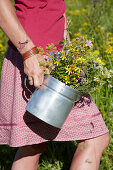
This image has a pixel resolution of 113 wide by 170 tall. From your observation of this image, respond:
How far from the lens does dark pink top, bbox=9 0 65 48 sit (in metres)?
1.48

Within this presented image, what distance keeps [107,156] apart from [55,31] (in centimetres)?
104

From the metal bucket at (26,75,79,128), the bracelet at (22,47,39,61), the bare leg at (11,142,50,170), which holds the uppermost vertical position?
the bracelet at (22,47,39,61)

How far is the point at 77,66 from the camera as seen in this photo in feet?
4.36

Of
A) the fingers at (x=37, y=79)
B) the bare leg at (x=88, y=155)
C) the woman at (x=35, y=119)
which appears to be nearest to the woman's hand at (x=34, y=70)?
the fingers at (x=37, y=79)

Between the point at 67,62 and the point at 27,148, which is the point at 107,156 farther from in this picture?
the point at 67,62

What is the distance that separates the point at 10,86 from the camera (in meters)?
1.55

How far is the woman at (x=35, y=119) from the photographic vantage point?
1474mm

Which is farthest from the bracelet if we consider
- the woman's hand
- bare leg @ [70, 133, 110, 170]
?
bare leg @ [70, 133, 110, 170]

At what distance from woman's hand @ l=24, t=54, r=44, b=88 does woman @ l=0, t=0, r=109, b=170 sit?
146mm

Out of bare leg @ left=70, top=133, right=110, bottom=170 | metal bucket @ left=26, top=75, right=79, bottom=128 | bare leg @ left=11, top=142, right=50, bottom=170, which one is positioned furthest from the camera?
bare leg @ left=11, top=142, right=50, bottom=170

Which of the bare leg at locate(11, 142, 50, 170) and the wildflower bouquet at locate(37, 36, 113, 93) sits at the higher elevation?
→ the wildflower bouquet at locate(37, 36, 113, 93)

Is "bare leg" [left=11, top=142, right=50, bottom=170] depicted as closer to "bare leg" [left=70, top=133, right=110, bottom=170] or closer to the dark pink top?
"bare leg" [left=70, top=133, right=110, bottom=170]

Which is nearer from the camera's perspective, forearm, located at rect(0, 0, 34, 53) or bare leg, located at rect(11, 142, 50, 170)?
forearm, located at rect(0, 0, 34, 53)

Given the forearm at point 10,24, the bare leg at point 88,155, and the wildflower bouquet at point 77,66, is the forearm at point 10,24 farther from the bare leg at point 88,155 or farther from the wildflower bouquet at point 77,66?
the bare leg at point 88,155
